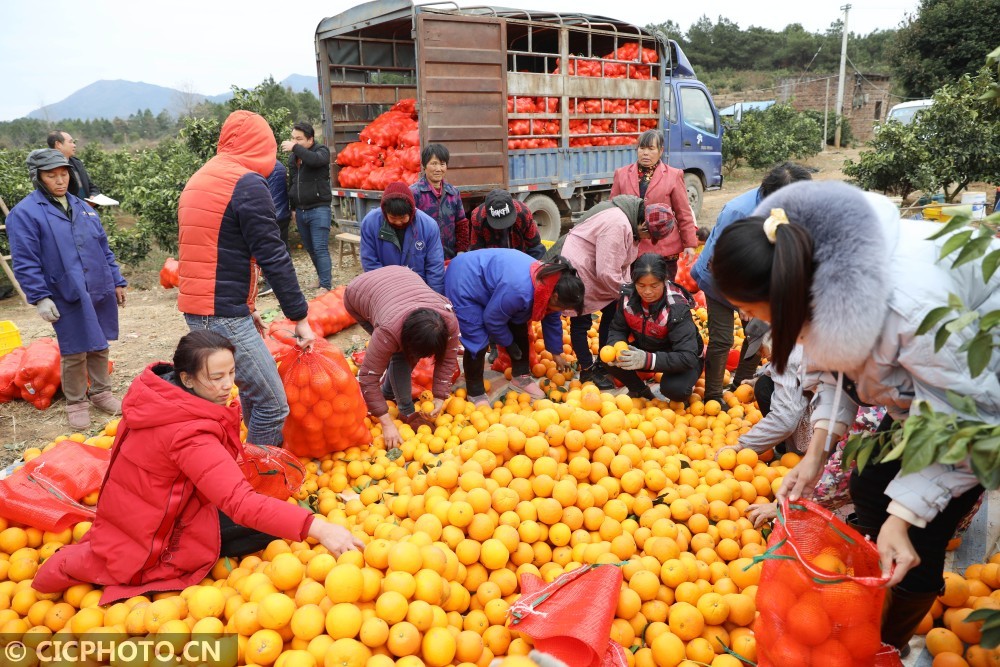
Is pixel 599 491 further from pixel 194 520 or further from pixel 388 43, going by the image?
pixel 388 43

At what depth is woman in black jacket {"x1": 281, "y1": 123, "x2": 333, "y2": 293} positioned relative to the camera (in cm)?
793

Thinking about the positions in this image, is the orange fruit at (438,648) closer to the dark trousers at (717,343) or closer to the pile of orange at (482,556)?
the pile of orange at (482,556)

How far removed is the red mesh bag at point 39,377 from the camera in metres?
5.40

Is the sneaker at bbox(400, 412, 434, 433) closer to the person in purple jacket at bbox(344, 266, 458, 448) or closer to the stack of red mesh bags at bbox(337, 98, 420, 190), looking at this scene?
the person in purple jacket at bbox(344, 266, 458, 448)

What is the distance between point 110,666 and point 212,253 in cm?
205

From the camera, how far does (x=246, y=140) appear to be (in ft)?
11.5

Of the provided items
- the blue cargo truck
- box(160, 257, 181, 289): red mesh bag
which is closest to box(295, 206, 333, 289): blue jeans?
the blue cargo truck

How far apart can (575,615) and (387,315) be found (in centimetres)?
230

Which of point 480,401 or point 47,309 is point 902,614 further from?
point 47,309

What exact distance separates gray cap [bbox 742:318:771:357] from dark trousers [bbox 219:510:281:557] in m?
3.59

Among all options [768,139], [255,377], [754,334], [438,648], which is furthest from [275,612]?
[768,139]

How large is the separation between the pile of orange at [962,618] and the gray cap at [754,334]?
6.72 feet

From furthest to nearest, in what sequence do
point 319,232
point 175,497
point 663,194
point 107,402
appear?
point 319,232, point 663,194, point 107,402, point 175,497

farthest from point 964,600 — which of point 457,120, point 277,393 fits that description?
point 457,120
